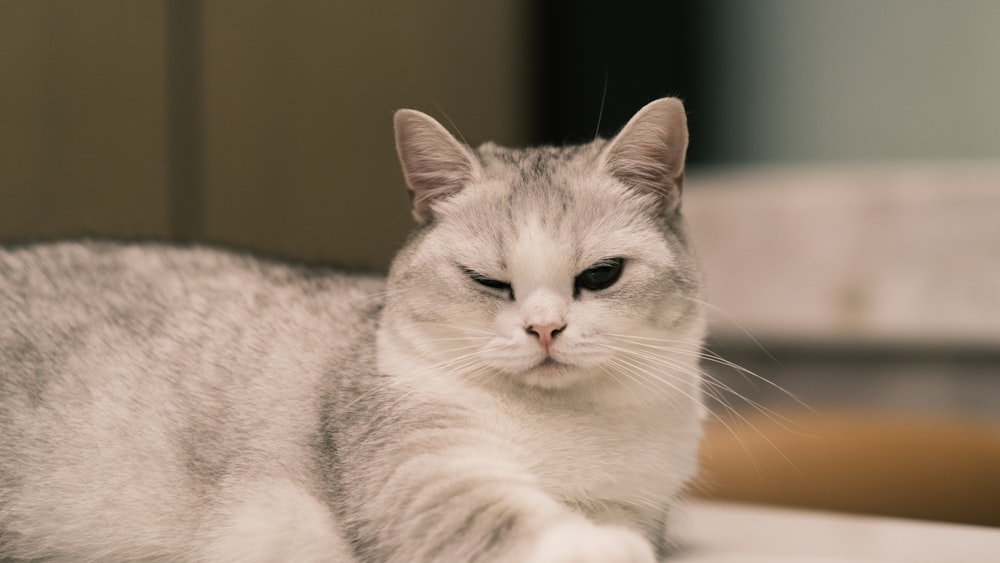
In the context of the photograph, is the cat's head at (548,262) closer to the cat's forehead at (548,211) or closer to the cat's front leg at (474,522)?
the cat's forehead at (548,211)

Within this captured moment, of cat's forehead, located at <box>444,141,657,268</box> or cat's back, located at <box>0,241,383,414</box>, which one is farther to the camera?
cat's back, located at <box>0,241,383,414</box>

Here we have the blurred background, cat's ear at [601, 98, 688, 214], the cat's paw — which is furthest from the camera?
the blurred background

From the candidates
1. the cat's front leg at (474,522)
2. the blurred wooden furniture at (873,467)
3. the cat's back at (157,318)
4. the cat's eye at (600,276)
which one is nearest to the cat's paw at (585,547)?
the cat's front leg at (474,522)

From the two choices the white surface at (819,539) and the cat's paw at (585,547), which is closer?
the cat's paw at (585,547)

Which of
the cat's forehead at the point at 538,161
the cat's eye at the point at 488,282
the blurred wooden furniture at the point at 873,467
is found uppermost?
the cat's forehead at the point at 538,161

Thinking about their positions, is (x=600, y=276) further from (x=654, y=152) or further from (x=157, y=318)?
(x=157, y=318)

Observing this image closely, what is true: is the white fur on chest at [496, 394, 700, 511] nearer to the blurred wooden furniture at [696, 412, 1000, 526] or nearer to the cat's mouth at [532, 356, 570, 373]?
the cat's mouth at [532, 356, 570, 373]

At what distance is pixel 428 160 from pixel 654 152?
0.36 metres

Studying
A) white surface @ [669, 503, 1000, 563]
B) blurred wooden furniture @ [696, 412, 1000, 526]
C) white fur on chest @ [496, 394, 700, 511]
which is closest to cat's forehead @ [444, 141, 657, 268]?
white fur on chest @ [496, 394, 700, 511]

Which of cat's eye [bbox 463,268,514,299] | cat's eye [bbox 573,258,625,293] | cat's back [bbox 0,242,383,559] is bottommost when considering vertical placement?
cat's back [bbox 0,242,383,559]

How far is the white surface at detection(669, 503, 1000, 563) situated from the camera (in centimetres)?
147

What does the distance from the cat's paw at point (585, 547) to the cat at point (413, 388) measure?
0.23 feet

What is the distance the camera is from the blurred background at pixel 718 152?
7.59 feet

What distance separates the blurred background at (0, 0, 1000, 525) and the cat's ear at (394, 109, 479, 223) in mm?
158
